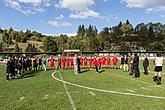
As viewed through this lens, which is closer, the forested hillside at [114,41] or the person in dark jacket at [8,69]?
the person in dark jacket at [8,69]

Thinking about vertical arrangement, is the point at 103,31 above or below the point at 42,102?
above

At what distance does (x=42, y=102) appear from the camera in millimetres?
13242

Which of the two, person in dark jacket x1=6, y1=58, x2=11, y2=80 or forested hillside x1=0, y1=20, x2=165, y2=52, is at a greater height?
forested hillside x1=0, y1=20, x2=165, y2=52

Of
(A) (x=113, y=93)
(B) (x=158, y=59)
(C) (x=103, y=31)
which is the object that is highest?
(C) (x=103, y=31)

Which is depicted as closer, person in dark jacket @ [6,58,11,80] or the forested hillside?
person in dark jacket @ [6,58,11,80]

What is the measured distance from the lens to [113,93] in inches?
633

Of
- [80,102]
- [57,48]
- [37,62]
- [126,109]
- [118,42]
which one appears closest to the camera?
[126,109]

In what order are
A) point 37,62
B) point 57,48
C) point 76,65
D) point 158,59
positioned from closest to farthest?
point 158,59 < point 76,65 < point 37,62 < point 57,48

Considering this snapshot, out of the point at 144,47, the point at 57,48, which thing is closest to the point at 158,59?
the point at 57,48

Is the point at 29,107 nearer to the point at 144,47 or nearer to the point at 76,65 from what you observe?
the point at 76,65

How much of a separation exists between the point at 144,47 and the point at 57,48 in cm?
4823

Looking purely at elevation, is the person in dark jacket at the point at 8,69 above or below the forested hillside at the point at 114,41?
below

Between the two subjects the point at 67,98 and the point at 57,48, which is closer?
the point at 67,98

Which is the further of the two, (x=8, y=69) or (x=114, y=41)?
(x=114, y=41)
